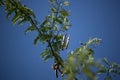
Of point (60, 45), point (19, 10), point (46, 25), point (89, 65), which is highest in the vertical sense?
point (19, 10)

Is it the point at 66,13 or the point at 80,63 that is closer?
the point at 80,63

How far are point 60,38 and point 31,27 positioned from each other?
327 mm

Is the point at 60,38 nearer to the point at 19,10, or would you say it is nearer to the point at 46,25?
the point at 46,25

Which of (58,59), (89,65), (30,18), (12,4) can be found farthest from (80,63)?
(12,4)

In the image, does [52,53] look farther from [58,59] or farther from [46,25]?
[46,25]

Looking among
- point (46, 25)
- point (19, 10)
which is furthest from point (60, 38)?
point (19, 10)

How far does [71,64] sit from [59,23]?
1.20 metres

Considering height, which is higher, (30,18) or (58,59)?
(30,18)

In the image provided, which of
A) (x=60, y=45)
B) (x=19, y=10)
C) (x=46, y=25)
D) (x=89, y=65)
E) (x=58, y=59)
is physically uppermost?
(x=19, y=10)

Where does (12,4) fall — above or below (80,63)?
above

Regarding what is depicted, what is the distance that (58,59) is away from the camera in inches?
73.6

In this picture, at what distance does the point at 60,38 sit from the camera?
1954mm

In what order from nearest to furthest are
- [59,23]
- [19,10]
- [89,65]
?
1. [89,65]
2. [19,10]
3. [59,23]

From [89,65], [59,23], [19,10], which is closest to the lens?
[89,65]
